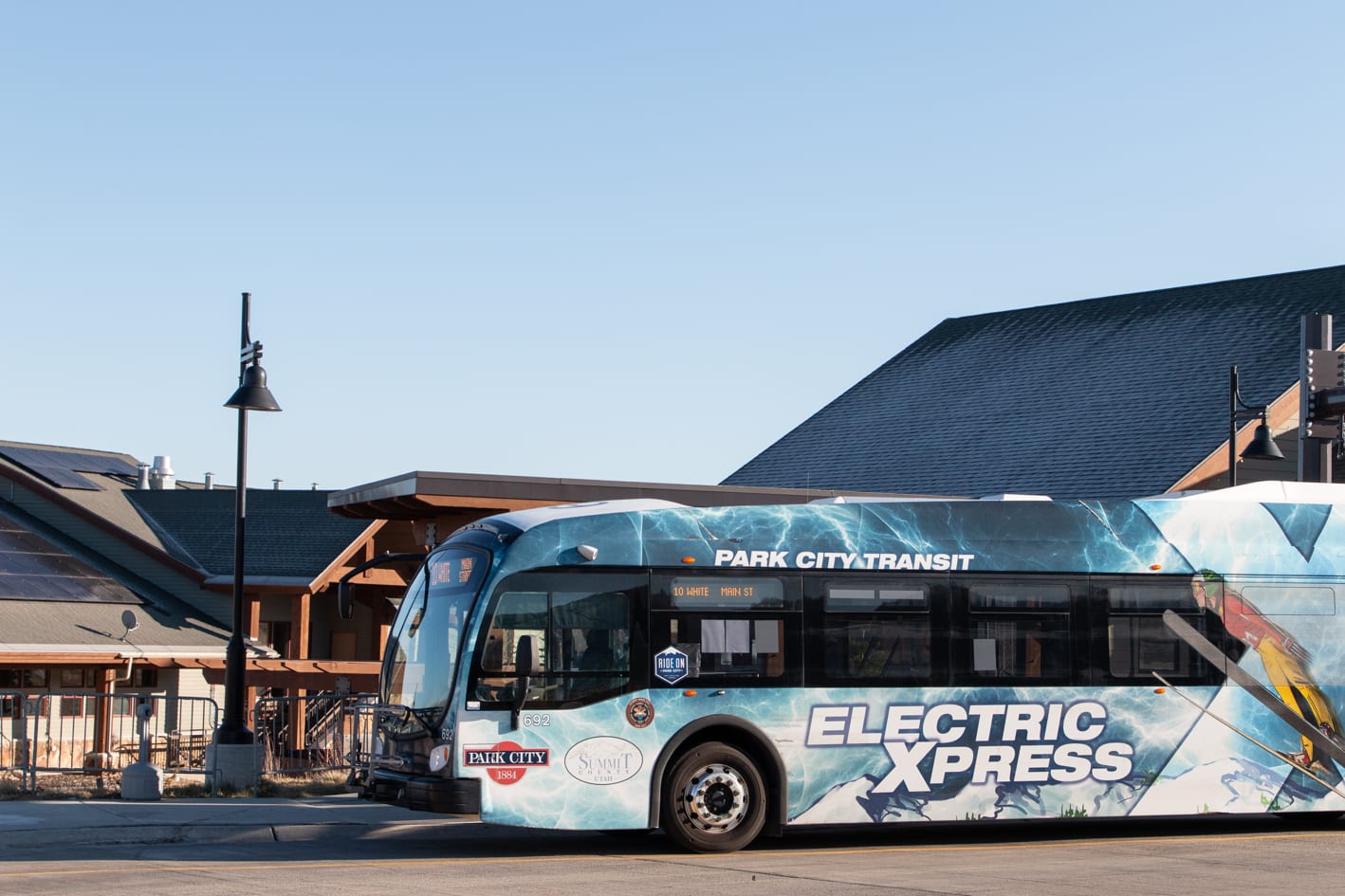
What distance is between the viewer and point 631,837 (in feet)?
51.8

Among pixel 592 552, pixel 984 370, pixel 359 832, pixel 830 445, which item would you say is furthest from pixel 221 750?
pixel 984 370

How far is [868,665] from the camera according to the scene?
15.1 m

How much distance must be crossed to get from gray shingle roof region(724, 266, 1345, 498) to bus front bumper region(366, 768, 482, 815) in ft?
56.8

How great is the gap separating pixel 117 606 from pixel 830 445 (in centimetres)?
1527

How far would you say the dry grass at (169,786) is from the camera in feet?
59.7

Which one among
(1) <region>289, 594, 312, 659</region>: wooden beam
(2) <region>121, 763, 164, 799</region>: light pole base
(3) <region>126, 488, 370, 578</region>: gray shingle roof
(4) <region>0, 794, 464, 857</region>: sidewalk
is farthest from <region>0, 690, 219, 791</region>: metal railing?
(4) <region>0, 794, 464, 857</region>: sidewalk

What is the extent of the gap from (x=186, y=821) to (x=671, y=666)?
480cm

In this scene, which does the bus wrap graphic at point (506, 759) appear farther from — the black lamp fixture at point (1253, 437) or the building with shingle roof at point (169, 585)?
the building with shingle roof at point (169, 585)

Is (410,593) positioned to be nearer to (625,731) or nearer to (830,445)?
(625,731)

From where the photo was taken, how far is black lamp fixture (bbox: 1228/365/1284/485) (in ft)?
82.1

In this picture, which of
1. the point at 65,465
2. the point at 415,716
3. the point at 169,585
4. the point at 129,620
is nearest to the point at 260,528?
the point at 169,585

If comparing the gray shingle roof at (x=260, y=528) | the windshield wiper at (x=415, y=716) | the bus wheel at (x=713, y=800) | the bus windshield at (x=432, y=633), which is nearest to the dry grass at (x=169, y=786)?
the windshield wiper at (x=415, y=716)

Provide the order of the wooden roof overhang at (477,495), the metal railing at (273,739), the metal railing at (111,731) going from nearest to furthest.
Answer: the metal railing at (273,739)
the wooden roof overhang at (477,495)
the metal railing at (111,731)

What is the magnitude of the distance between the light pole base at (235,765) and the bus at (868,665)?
439cm
